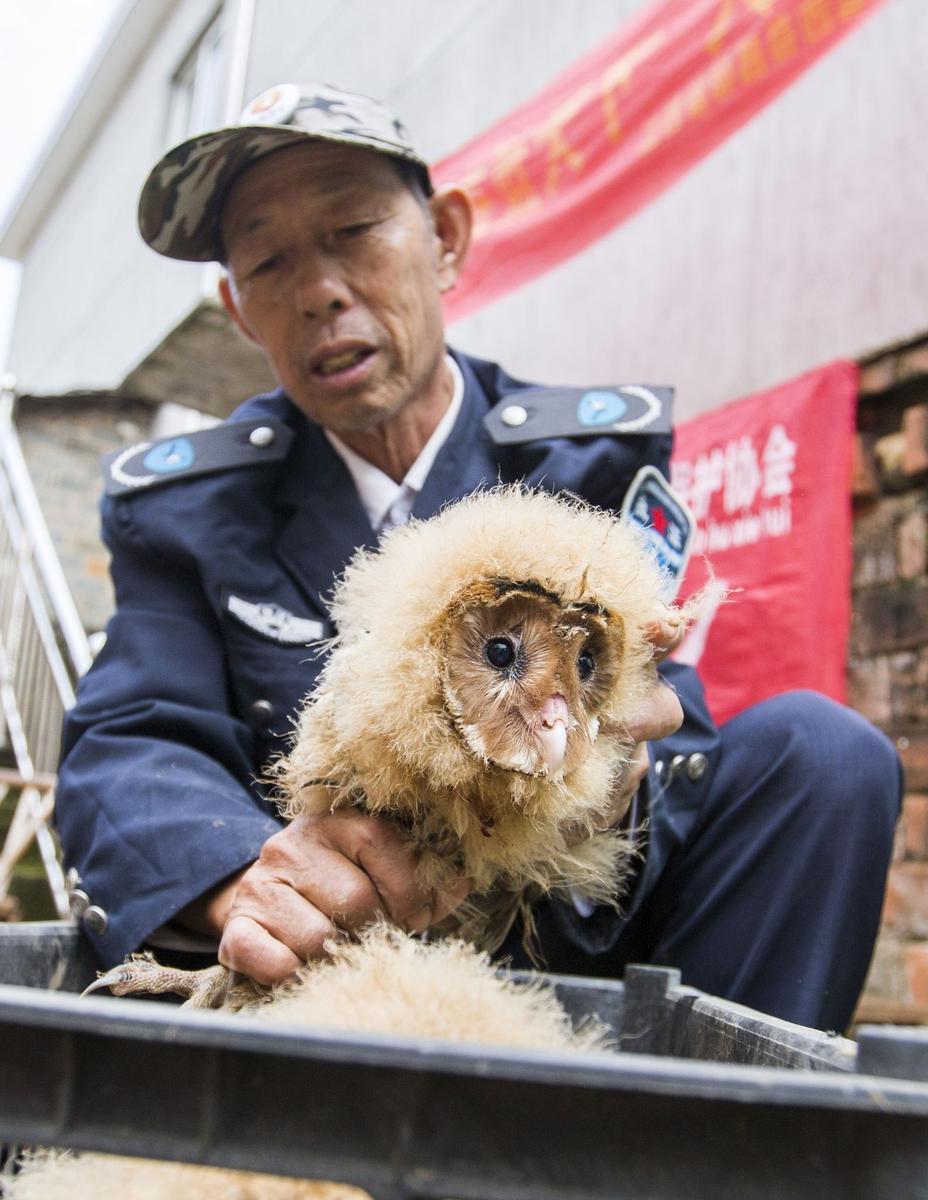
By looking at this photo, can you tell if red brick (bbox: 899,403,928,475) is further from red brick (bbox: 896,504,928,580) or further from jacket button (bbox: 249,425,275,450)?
jacket button (bbox: 249,425,275,450)

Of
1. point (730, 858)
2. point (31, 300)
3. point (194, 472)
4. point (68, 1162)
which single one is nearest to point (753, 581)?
point (730, 858)

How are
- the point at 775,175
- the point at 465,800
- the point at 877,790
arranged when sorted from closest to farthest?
the point at 465,800
the point at 877,790
the point at 775,175

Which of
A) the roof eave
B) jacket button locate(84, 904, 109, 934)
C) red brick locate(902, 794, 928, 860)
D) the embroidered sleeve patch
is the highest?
the roof eave

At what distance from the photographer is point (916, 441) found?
2.22 m

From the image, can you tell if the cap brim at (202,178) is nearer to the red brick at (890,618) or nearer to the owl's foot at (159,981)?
the owl's foot at (159,981)

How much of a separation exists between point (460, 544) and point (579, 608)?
10cm

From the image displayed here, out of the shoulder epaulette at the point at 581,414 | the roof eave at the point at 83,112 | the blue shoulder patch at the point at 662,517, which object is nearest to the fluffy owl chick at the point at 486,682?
the blue shoulder patch at the point at 662,517

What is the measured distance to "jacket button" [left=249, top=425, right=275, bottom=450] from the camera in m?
1.63

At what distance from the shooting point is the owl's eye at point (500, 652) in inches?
32.4

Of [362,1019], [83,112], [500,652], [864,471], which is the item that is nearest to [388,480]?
[500,652]

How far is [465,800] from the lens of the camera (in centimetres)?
86

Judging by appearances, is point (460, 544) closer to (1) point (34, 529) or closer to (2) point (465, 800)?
(2) point (465, 800)

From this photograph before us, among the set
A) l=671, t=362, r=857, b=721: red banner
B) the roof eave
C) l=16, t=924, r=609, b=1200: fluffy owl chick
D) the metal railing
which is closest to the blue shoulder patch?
l=16, t=924, r=609, b=1200: fluffy owl chick

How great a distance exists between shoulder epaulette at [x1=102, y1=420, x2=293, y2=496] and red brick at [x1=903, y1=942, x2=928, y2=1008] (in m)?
1.56
